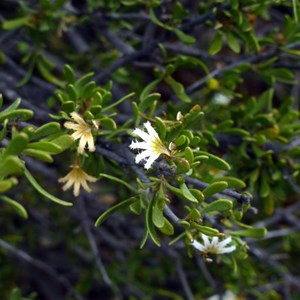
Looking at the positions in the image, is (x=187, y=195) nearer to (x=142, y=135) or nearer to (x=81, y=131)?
(x=142, y=135)

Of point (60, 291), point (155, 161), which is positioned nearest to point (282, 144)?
point (155, 161)

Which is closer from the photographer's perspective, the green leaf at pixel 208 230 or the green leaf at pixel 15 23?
the green leaf at pixel 208 230

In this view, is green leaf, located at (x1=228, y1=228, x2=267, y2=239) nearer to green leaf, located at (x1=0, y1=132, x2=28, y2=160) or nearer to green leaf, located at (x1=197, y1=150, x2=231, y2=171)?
green leaf, located at (x1=197, y1=150, x2=231, y2=171)

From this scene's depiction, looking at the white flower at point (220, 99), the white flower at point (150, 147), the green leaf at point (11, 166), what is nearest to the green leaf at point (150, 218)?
the white flower at point (150, 147)

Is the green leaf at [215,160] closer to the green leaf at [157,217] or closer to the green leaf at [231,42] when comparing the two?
the green leaf at [157,217]

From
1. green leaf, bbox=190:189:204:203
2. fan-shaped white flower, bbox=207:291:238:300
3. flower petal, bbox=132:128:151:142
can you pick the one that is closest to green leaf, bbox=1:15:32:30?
flower petal, bbox=132:128:151:142

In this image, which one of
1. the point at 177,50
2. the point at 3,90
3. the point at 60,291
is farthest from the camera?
the point at 60,291

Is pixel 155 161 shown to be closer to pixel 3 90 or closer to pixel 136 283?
pixel 3 90
